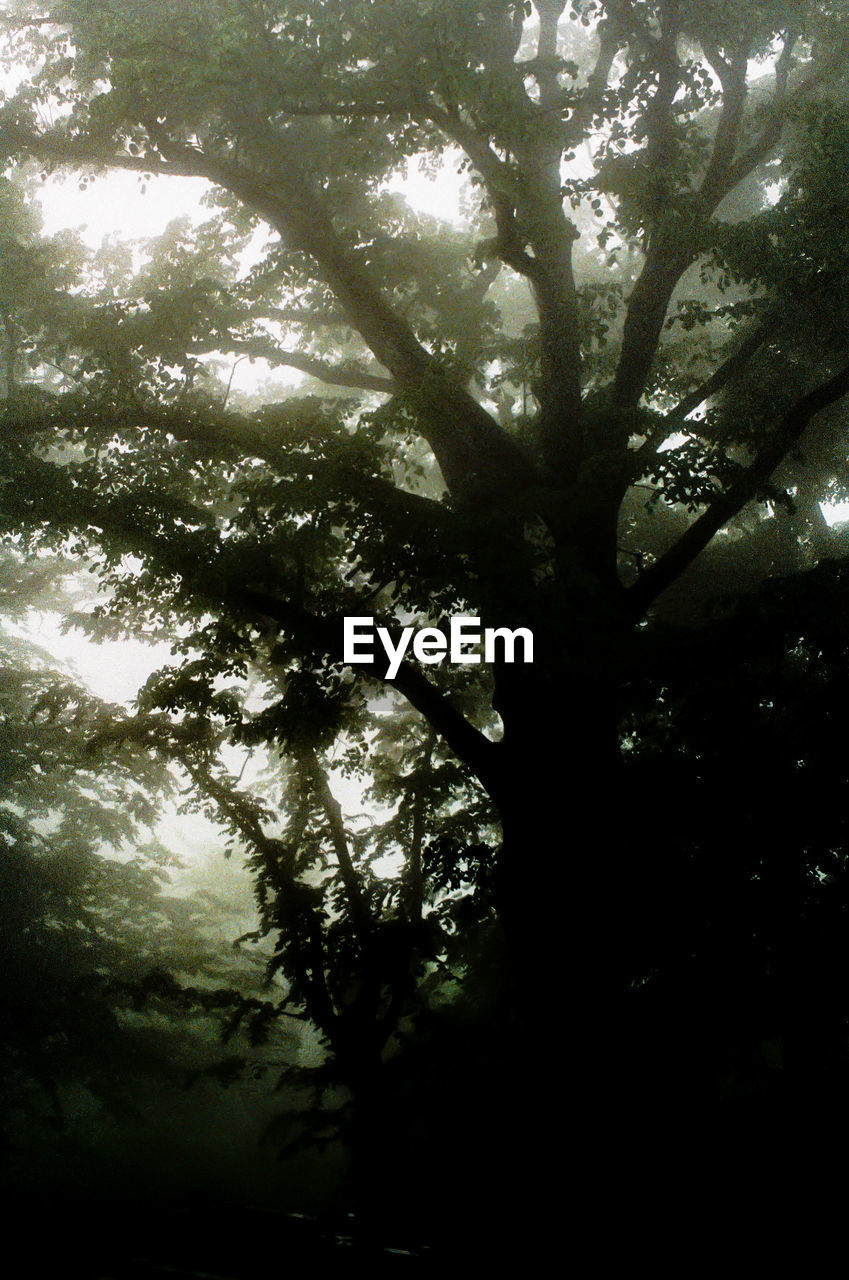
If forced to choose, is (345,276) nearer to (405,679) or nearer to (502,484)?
(502,484)

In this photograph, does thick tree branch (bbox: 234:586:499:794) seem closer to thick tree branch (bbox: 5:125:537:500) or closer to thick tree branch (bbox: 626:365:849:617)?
thick tree branch (bbox: 626:365:849:617)

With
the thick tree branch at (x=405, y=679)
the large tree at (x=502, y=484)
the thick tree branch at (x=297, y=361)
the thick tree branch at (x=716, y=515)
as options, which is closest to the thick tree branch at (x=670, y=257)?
the large tree at (x=502, y=484)

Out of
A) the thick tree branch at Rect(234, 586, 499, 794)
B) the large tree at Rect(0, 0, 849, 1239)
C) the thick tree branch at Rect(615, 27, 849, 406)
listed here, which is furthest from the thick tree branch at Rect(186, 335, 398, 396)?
the thick tree branch at Rect(234, 586, 499, 794)

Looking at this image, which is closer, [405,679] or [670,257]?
[405,679]

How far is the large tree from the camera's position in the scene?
6.93 meters

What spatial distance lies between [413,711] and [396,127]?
928 centimetres

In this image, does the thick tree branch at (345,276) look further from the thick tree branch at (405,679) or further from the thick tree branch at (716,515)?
the thick tree branch at (405,679)

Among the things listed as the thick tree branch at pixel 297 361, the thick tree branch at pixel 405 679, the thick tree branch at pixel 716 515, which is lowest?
the thick tree branch at pixel 405 679

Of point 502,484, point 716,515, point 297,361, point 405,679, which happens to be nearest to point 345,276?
point 297,361

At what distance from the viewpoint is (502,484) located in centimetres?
970

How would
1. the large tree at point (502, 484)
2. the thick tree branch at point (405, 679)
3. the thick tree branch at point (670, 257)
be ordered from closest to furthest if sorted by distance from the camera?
the large tree at point (502, 484), the thick tree branch at point (405, 679), the thick tree branch at point (670, 257)

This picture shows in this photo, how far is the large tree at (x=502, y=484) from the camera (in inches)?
273

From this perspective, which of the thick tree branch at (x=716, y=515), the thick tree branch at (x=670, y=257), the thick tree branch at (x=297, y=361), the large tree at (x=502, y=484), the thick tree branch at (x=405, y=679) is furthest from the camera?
the thick tree branch at (x=297, y=361)

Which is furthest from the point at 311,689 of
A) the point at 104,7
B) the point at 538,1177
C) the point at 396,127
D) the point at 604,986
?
the point at 104,7
